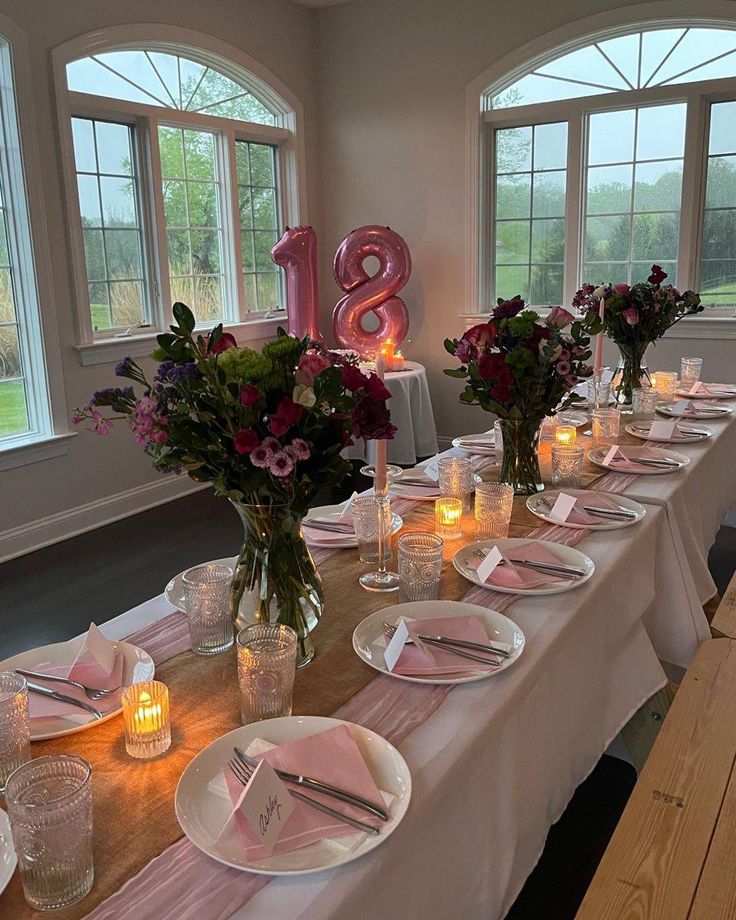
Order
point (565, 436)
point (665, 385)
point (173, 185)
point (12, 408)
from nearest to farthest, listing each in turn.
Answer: point (565, 436) < point (665, 385) < point (12, 408) < point (173, 185)

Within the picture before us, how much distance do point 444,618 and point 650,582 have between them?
764mm

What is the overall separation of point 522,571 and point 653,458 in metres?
1.01

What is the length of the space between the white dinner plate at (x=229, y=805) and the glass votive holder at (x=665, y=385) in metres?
2.68

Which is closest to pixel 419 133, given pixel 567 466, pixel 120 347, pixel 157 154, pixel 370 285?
pixel 370 285

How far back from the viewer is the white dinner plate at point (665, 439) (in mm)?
2654

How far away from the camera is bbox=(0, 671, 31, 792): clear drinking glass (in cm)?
101

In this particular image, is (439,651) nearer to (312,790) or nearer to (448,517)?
(312,790)

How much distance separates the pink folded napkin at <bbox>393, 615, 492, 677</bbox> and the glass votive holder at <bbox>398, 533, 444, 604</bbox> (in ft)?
0.39

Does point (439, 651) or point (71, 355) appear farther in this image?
point (71, 355)

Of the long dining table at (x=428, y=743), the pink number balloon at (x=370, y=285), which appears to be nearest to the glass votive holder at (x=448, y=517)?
the long dining table at (x=428, y=743)

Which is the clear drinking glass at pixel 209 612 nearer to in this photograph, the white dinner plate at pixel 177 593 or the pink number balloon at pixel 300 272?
the white dinner plate at pixel 177 593

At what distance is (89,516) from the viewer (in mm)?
4340

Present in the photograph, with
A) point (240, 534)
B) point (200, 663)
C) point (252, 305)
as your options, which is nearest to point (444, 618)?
point (200, 663)

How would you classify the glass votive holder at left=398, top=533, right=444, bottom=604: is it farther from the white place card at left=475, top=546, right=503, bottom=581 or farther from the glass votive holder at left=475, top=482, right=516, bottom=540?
the glass votive holder at left=475, top=482, right=516, bottom=540
